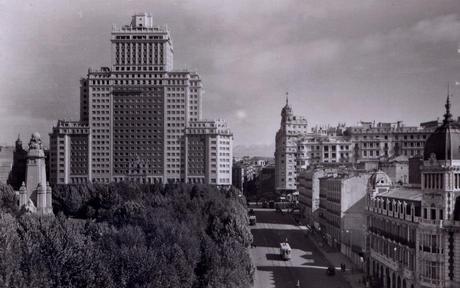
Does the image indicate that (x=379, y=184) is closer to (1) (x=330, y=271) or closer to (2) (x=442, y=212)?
(1) (x=330, y=271)

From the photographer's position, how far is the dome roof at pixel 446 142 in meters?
68.2

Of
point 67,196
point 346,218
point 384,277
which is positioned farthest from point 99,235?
point 67,196

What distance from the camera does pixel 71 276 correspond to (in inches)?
2035

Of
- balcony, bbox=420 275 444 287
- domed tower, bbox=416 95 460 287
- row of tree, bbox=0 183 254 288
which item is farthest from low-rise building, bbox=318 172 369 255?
balcony, bbox=420 275 444 287

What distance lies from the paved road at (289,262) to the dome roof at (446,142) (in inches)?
1015

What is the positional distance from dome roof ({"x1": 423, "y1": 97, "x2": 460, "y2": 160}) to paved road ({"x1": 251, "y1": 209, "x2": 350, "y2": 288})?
84.6ft

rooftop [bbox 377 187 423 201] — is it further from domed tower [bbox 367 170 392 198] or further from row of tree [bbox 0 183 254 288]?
row of tree [bbox 0 183 254 288]

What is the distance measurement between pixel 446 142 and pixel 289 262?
140ft

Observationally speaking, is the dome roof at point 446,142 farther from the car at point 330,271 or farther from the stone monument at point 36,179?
the stone monument at point 36,179

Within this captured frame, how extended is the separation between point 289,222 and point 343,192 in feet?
173

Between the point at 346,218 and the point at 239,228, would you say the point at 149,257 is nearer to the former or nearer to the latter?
the point at 239,228

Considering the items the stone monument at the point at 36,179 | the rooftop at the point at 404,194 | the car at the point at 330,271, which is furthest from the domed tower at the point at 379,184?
the stone monument at the point at 36,179

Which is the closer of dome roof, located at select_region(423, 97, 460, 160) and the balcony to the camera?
the balcony

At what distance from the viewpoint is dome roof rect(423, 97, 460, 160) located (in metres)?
68.2
